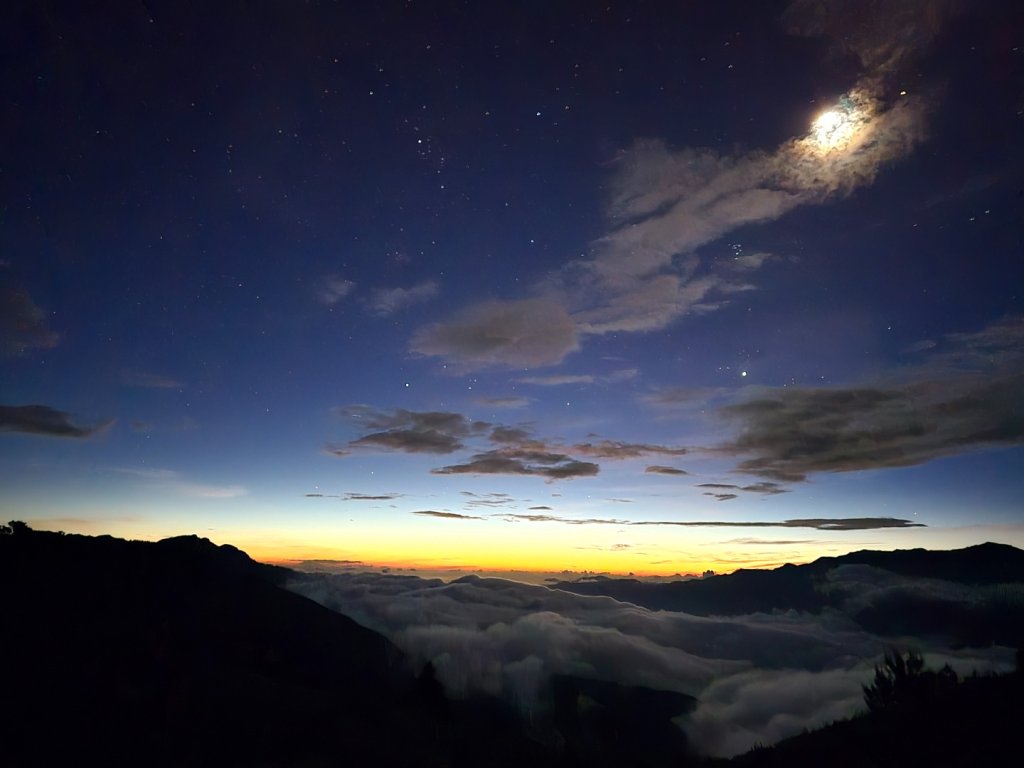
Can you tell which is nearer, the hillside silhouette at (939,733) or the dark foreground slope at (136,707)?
the hillside silhouette at (939,733)

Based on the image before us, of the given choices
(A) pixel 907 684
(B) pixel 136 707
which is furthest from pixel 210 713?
(A) pixel 907 684

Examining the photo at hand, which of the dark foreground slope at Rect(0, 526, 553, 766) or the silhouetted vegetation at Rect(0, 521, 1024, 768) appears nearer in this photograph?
the silhouetted vegetation at Rect(0, 521, 1024, 768)

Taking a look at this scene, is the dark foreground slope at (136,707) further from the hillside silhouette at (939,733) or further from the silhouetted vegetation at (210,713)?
the hillside silhouette at (939,733)

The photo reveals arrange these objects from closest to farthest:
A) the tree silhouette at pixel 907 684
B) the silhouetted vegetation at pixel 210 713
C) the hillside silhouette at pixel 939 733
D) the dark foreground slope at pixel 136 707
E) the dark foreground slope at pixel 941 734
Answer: the dark foreground slope at pixel 941 734, the hillside silhouette at pixel 939 733, the silhouetted vegetation at pixel 210 713, the dark foreground slope at pixel 136 707, the tree silhouette at pixel 907 684

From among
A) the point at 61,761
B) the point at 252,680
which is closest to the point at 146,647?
the point at 252,680

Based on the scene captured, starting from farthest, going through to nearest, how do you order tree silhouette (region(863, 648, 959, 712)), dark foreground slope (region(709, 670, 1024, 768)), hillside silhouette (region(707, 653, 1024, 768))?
tree silhouette (region(863, 648, 959, 712)), hillside silhouette (region(707, 653, 1024, 768)), dark foreground slope (region(709, 670, 1024, 768))

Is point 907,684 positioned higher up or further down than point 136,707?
higher up

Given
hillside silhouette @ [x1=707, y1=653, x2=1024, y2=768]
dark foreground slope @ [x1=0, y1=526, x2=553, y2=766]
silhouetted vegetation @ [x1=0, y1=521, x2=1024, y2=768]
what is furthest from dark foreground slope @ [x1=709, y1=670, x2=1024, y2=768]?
dark foreground slope @ [x1=0, y1=526, x2=553, y2=766]

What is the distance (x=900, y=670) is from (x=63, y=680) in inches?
9641

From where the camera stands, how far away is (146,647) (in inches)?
7372

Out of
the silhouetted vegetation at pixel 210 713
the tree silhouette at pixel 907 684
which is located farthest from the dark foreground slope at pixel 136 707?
the tree silhouette at pixel 907 684

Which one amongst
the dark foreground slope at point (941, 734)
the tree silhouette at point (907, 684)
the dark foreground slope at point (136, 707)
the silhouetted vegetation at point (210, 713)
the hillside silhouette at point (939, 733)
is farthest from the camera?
the tree silhouette at point (907, 684)

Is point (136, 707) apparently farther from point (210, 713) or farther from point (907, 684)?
point (907, 684)

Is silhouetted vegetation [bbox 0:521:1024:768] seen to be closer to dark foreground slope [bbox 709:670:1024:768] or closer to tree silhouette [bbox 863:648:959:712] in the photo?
tree silhouette [bbox 863:648:959:712]
